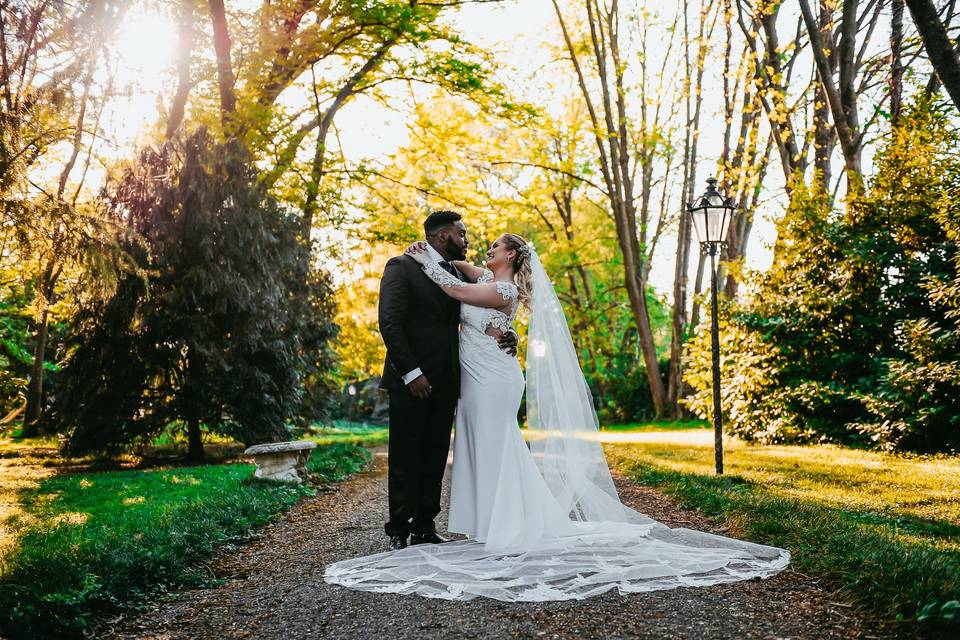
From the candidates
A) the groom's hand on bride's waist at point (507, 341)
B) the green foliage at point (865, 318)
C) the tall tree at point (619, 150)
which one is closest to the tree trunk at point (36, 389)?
the tall tree at point (619, 150)

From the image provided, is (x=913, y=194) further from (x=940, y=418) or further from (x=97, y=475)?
(x=97, y=475)

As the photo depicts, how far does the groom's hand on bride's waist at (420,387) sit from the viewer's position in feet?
15.3

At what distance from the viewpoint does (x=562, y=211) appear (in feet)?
80.2

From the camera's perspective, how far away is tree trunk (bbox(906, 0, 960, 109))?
15.7 feet

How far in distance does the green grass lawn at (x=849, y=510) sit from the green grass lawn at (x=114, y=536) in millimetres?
3713

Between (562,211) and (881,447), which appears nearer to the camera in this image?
(881,447)

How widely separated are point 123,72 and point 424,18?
6661 mm

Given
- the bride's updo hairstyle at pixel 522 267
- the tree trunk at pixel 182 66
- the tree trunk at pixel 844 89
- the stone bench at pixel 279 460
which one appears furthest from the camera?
the tree trunk at pixel 844 89

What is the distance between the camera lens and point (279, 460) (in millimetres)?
8094

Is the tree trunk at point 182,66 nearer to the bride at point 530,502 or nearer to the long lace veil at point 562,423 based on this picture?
the bride at point 530,502

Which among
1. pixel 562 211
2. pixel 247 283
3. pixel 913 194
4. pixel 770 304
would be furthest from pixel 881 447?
pixel 562 211

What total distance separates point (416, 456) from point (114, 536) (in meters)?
2.12

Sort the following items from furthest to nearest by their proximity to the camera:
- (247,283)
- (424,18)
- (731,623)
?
1. (424,18)
2. (247,283)
3. (731,623)

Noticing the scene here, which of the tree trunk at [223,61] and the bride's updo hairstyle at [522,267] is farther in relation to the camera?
the tree trunk at [223,61]
